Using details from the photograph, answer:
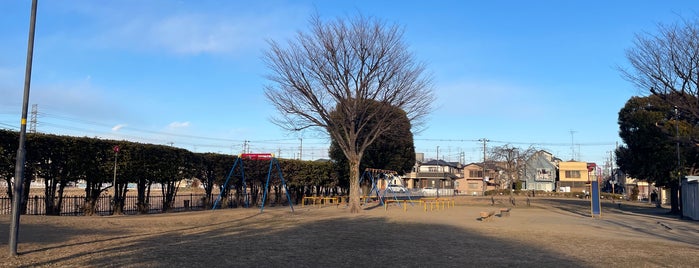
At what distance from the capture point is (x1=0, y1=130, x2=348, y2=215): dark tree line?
1591cm

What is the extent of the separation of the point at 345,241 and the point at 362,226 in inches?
169

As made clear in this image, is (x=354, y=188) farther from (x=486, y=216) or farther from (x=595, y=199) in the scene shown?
(x=595, y=199)

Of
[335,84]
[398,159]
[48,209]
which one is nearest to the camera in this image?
[48,209]

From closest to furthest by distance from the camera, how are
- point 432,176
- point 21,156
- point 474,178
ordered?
point 21,156, point 432,176, point 474,178

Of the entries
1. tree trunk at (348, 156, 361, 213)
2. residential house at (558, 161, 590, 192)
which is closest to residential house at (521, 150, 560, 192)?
residential house at (558, 161, 590, 192)

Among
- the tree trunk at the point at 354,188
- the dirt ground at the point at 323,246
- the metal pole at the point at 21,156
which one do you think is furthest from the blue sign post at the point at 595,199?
the metal pole at the point at 21,156

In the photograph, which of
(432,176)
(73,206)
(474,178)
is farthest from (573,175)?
(73,206)

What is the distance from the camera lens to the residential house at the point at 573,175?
3061 inches

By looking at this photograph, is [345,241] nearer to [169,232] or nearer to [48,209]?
[169,232]

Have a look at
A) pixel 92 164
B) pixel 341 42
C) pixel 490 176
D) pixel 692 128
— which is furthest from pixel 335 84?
pixel 490 176

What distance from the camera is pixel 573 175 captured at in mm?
78312

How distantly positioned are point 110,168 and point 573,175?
244ft

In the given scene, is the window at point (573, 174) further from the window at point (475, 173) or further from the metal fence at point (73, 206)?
the metal fence at point (73, 206)

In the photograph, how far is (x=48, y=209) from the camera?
17016 millimetres
